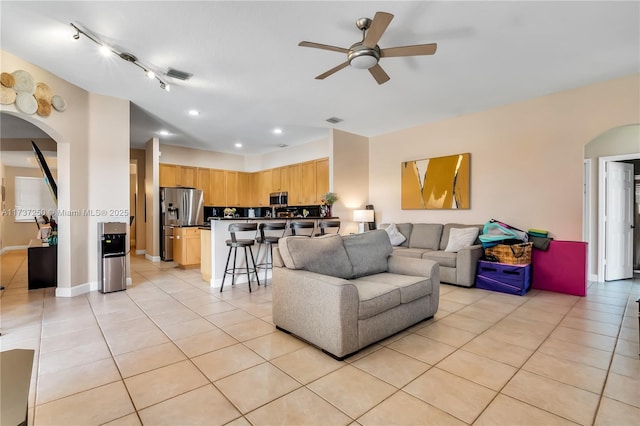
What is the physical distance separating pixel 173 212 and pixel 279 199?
257 centimetres

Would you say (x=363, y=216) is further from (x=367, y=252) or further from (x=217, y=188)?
(x=217, y=188)

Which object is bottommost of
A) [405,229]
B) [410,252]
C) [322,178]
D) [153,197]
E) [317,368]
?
[317,368]

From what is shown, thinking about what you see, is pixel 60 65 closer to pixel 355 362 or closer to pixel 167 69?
pixel 167 69

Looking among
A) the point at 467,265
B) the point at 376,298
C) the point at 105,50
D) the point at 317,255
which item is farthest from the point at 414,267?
the point at 105,50

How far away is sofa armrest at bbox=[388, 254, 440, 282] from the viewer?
3.03m

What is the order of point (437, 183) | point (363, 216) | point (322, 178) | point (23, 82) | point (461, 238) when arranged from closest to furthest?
point (23, 82)
point (461, 238)
point (437, 183)
point (363, 216)
point (322, 178)

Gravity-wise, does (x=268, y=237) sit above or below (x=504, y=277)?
above

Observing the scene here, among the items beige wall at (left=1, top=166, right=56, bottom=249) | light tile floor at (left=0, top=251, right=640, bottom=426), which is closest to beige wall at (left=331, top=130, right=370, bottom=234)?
light tile floor at (left=0, top=251, right=640, bottom=426)

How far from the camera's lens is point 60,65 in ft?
11.3

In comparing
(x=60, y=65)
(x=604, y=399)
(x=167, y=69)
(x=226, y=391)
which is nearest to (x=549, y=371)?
(x=604, y=399)

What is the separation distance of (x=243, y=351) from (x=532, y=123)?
5086mm

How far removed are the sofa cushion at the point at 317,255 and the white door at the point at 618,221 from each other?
4.78 metres

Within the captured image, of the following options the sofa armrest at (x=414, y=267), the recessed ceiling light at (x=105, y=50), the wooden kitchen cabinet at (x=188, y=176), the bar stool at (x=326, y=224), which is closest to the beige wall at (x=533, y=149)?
the bar stool at (x=326, y=224)

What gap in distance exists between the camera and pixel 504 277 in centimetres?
410
